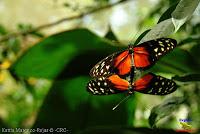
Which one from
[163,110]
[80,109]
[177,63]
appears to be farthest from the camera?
[80,109]

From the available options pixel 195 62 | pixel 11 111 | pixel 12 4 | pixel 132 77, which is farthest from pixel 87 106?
pixel 12 4

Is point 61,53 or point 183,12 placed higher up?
point 61,53

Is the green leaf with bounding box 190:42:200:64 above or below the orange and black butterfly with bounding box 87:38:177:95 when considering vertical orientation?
above

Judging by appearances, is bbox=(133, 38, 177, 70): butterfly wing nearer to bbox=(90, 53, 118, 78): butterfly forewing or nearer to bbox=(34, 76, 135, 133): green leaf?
bbox=(90, 53, 118, 78): butterfly forewing

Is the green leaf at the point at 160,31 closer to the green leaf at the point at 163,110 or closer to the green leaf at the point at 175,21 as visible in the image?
the green leaf at the point at 175,21

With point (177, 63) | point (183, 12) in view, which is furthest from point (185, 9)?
point (177, 63)

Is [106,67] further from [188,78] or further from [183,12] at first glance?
[188,78]

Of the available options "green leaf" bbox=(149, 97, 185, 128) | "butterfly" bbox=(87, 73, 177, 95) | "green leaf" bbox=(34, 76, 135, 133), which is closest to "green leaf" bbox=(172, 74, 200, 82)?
"green leaf" bbox=(149, 97, 185, 128)
